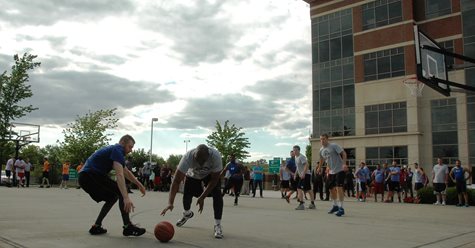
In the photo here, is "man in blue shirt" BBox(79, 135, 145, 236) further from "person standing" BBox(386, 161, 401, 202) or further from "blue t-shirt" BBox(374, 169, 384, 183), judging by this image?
"blue t-shirt" BBox(374, 169, 384, 183)

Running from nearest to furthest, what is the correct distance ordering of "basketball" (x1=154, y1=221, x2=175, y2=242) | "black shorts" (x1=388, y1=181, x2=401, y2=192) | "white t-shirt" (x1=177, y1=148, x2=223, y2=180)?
"basketball" (x1=154, y1=221, x2=175, y2=242), "white t-shirt" (x1=177, y1=148, x2=223, y2=180), "black shorts" (x1=388, y1=181, x2=401, y2=192)

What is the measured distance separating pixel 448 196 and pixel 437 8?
910 inches

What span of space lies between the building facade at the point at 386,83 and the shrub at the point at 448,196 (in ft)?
55.3

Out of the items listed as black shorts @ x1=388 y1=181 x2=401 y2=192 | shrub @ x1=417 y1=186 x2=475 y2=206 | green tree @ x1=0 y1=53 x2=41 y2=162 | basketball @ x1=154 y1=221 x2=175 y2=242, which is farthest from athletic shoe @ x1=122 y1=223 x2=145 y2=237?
green tree @ x1=0 y1=53 x2=41 y2=162

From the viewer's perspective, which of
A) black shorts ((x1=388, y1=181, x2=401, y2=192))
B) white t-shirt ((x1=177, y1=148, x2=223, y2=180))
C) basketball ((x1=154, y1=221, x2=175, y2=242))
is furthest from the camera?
black shorts ((x1=388, y1=181, x2=401, y2=192))

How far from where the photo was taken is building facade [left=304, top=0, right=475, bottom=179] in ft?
116

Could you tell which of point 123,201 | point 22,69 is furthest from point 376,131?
point 123,201

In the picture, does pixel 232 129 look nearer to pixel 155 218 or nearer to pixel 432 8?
pixel 432 8

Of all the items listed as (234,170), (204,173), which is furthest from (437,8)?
(204,173)

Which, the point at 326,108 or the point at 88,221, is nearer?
the point at 88,221

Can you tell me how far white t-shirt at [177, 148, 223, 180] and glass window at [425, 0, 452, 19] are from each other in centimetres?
3417

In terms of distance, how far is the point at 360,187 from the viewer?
2047cm

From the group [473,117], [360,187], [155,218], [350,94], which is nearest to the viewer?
[155,218]

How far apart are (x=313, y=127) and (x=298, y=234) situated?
118 feet
